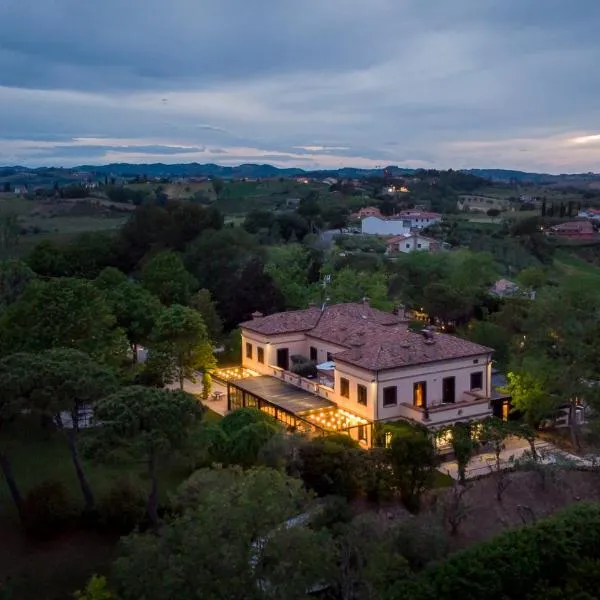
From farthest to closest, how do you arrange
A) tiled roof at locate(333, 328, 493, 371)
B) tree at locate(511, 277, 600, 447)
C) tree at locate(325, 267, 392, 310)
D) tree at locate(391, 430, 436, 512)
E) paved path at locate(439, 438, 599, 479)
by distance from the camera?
tree at locate(325, 267, 392, 310) < tree at locate(511, 277, 600, 447) < tiled roof at locate(333, 328, 493, 371) < paved path at locate(439, 438, 599, 479) < tree at locate(391, 430, 436, 512)

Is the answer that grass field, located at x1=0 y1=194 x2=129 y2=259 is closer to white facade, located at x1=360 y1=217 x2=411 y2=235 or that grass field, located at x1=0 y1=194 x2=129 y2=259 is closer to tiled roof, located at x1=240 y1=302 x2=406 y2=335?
white facade, located at x1=360 y1=217 x2=411 y2=235

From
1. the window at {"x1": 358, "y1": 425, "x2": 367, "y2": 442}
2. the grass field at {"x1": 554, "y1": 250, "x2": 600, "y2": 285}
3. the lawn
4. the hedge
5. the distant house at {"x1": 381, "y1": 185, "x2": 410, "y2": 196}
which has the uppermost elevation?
the distant house at {"x1": 381, "y1": 185, "x2": 410, "y2": 196}

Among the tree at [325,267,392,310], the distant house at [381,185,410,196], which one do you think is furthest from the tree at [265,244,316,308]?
the distant house at [381,185,410,196]

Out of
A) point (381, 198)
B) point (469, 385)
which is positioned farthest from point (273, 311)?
point (381, 198)

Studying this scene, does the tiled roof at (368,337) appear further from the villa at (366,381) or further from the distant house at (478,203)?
the distant house at (478,203)

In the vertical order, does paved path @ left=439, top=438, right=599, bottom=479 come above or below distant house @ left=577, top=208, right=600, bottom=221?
below

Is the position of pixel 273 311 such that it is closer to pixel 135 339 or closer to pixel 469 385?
pixel 135 339

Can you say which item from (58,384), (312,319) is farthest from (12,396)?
(312,319)
